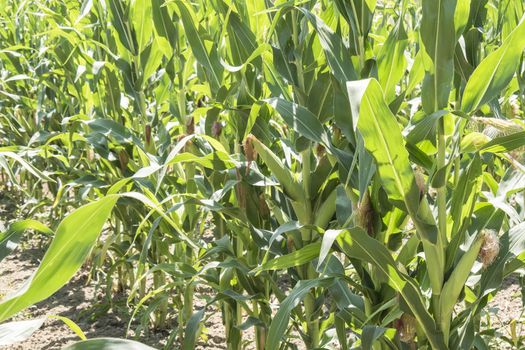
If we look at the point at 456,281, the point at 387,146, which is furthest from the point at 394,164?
the point at 456,281

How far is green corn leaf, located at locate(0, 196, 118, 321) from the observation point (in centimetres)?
93

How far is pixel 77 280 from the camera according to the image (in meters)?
3.77

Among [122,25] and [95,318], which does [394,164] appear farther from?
[95,318]

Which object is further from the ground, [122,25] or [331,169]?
[122,25]

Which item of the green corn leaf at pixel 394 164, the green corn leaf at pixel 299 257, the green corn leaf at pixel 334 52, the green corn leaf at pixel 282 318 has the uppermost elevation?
the green corn leaf at pixel 334 52

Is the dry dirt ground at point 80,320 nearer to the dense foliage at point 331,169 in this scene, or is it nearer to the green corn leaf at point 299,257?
the dense foliage at point 331,169

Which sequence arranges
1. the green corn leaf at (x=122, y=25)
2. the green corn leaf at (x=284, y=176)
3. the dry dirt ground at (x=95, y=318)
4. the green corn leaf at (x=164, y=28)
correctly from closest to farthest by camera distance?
1. the green corn leaf at (x=284, y=176)
2. the green corn leaf at (x=164, y=28)
3. the green corn leaf at (x=122, y=25)
4. the dry dirt ground at (x=95, y=318)

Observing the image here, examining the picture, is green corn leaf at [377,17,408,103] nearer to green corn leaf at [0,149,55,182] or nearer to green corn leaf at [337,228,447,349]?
green corn leaf at [337,228,447,349]

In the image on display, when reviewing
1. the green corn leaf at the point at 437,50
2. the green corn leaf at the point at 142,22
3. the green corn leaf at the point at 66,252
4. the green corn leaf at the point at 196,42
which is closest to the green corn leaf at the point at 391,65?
the green corn leaf at the point at 437,50

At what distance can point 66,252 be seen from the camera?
938mm

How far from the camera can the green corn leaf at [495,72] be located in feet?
4.67

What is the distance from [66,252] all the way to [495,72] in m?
0.91

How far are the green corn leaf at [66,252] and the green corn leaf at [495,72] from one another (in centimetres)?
83

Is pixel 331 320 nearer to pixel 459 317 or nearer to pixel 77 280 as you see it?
pixel 459 317
